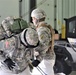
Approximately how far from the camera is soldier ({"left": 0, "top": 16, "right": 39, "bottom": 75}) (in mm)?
1613

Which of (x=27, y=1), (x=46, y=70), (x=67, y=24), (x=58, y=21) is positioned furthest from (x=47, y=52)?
(x=58, y=21)

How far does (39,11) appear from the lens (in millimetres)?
2736

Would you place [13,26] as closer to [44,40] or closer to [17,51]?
[17,51]

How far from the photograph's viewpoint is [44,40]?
8.08ft

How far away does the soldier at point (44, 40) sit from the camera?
245 cm

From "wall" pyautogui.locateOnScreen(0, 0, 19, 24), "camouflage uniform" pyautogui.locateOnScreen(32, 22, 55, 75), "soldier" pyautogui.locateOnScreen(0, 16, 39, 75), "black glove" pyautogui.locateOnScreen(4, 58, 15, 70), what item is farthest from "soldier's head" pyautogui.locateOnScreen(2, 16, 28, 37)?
"wall" pyautogui.locateOnScreen(0, 0, 19, 24)

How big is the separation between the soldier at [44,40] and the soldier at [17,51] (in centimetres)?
58

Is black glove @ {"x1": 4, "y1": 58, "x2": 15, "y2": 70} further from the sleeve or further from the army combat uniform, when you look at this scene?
the sleeve

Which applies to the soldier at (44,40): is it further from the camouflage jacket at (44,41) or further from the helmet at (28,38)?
the helmet at (28,38)

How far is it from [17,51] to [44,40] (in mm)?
828

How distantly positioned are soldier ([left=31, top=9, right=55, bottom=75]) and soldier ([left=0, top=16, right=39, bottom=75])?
1.89 ft

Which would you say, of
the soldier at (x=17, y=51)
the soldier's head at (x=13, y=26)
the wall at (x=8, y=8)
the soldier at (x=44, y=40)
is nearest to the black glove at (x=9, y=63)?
the soldier at (x=17, y=51)

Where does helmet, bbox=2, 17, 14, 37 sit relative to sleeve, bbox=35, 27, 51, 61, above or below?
above

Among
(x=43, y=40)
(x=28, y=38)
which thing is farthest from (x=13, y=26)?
(x=43, y=40)
